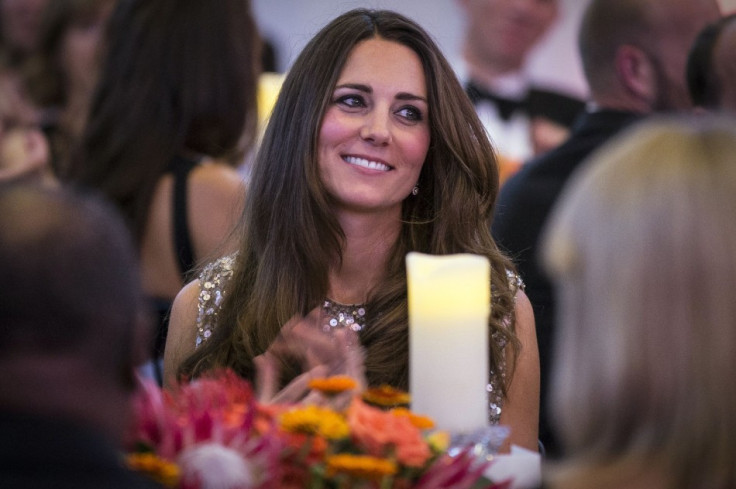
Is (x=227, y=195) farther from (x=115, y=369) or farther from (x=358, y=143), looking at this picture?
(x=115, y=369)

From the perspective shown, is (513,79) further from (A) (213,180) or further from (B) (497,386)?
(B) (497,386)

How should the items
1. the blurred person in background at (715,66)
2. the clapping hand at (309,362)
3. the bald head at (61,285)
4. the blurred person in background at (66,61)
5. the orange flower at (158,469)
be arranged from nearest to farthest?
the bald head at (61,285) → the orange flower at (158,469) → the clapping hand at (309,362) → the blurred person in background at (715,66) → the blurred person in background at (66,61)

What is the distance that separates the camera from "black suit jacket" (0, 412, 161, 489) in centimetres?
126

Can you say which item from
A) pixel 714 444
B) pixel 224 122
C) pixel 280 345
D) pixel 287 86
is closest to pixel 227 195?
pixel 224 122

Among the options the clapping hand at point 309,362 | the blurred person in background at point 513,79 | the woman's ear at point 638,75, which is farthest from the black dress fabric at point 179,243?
the blurred person in background at point 513,79

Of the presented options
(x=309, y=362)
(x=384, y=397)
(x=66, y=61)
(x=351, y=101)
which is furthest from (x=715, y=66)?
(x=66, y=61)

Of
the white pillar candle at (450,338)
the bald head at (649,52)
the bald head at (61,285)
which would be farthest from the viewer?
the bald head at (649,52)

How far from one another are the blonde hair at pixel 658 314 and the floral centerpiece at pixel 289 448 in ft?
0.76

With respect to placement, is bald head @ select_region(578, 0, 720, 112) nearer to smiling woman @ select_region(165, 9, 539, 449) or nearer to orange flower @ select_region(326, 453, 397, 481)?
smiling woman @ select_region(165, 9, 539, 449)

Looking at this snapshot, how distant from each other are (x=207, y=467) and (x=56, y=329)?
0.84ft

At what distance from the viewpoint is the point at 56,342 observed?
1.25 metres

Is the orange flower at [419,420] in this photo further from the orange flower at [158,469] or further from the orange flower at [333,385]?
the orange flower at [158,469]

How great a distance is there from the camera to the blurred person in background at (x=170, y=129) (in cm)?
315

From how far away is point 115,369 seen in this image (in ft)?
4.25
